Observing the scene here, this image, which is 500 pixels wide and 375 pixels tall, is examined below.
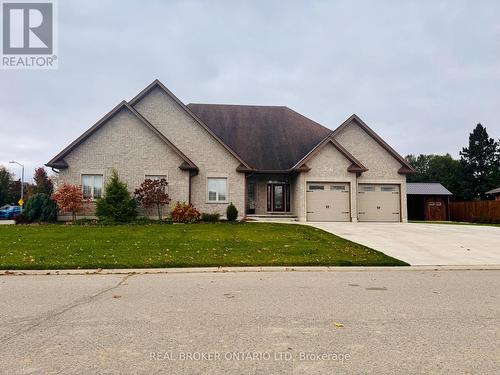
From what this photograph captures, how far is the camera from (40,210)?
2072 cm

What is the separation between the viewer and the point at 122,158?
21750 millimetres

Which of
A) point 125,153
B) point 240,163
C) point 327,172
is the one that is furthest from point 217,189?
point 327,172

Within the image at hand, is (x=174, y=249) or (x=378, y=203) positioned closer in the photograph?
(x=174, y=249)

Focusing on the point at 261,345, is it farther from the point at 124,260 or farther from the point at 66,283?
the point at 124,260

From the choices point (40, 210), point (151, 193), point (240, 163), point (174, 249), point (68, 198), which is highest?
point (240, 163)

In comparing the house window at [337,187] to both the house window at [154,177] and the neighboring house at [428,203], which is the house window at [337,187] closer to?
the house window at [154,177]

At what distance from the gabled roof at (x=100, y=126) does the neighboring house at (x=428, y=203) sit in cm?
2211

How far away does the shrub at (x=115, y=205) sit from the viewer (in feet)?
65.0

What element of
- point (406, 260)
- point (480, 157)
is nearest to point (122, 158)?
point (406, 260)

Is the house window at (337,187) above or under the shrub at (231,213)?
above

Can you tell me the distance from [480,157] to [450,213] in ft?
71.7

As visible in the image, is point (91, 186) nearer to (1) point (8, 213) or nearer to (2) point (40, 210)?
(2) point (40, 210)

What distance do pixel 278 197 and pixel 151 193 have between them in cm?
958

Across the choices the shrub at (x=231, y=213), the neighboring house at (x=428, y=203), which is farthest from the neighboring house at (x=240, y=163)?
the neighboring house at (x=428, y=203)
